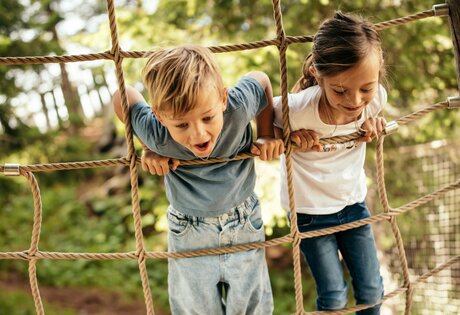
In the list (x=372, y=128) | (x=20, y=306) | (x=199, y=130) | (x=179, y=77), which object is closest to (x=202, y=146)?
(x=199, y=130)

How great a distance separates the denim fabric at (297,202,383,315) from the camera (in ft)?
4.71

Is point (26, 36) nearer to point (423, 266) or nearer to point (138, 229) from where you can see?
point (138, 229)

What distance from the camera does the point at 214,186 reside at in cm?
126

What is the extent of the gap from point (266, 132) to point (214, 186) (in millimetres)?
185

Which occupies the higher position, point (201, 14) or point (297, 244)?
point (201, 14)

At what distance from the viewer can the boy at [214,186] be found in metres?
1.16

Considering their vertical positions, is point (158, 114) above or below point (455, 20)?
below

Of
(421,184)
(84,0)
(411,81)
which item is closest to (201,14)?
(411,81)

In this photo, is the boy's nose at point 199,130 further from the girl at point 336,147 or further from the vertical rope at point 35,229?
the vertical rope at point 35,229

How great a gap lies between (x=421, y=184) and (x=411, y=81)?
1016 millimetres

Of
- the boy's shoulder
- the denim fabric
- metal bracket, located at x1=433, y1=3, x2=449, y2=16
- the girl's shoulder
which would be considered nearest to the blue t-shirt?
the boy's shoulder

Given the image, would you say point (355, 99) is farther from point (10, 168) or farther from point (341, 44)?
point (10, 168)

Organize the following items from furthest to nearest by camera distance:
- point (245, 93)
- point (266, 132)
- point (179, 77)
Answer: point (266, 132) → point (245, 93) → point (179, 77)

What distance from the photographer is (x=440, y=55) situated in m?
2.99
